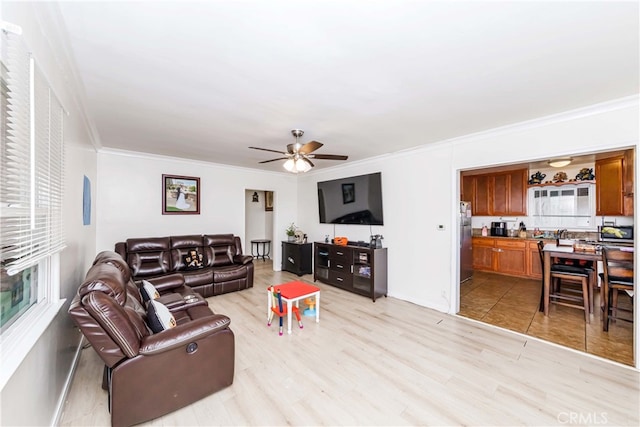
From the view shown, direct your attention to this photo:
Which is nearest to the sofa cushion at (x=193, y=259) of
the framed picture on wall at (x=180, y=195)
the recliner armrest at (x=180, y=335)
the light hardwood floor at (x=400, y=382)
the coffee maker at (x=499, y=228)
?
the framed picture on wall at (x=180, y=195)

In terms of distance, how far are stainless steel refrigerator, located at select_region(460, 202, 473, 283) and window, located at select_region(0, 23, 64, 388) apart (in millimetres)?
5778

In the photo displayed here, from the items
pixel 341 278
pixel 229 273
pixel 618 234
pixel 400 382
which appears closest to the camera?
pixel 400 382

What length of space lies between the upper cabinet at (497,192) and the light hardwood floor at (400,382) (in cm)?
377

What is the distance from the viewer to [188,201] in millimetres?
5066

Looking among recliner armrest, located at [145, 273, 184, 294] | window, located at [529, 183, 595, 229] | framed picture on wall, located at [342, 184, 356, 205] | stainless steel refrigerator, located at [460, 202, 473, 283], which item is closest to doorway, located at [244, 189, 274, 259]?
framed picture on wall, located at [342, 184, 356, 205]

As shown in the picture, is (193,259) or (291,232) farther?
(291,232)

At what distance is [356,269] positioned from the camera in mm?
4582

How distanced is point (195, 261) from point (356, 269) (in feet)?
9.34

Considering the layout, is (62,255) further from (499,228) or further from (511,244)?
(499,228)

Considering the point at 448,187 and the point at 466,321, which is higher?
the point at 448,187

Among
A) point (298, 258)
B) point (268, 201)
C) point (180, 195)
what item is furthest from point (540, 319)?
point (268, 201)

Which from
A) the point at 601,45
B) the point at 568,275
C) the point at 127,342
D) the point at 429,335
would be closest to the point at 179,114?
the point at 127,342

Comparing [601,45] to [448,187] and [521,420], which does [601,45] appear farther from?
[521,420]

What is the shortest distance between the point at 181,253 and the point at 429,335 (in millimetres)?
4070
